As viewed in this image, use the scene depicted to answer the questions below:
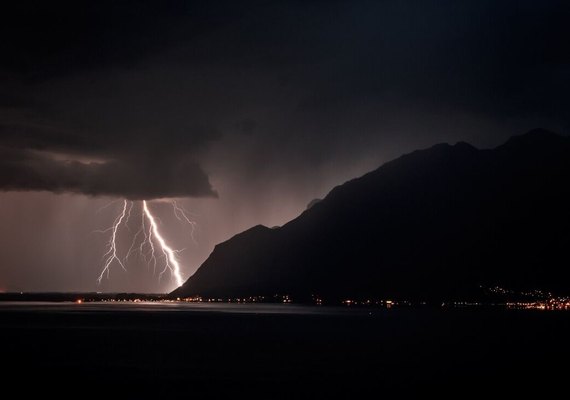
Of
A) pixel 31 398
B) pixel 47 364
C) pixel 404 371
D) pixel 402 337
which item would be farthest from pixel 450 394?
pixel 402 337

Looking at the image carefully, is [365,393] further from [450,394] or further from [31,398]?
[31,398]

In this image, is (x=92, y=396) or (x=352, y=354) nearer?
(x=92, y=396)

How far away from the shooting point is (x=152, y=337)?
101m

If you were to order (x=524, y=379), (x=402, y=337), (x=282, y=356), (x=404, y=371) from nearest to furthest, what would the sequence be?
(x=524, y=379) → (x=404, y=371) → (x=282, y=356) → (x=402, y=337)

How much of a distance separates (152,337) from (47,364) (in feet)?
121

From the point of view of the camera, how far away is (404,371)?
59844 millimetres

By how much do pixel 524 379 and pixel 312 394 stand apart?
1800cm

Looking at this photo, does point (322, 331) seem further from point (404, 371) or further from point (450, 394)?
point (450, 394)

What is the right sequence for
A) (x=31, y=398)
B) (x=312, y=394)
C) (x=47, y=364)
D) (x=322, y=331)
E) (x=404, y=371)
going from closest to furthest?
(x=31, y=398)
(x=312, y=394)
(x=404, y=371)
(x=47, y=364)
(x=322, y=331)

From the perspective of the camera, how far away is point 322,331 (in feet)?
365

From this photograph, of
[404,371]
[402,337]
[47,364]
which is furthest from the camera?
[402,337]

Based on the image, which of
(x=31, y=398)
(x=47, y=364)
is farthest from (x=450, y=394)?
(x=47, y=364)

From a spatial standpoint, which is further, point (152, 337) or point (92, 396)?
point (152, 337)

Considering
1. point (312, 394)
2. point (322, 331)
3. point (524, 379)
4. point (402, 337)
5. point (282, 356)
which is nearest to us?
point (312, 394)
